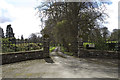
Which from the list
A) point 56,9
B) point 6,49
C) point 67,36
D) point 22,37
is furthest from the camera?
point 56,9

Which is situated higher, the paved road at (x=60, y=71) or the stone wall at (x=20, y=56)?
the stone wall at (x=20, y=56)

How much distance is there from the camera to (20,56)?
8.66 m

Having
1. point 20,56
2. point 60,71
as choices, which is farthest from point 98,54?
point 20,56

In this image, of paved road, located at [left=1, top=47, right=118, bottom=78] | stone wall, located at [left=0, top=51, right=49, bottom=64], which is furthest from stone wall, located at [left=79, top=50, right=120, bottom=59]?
stone wall, located at [left=0, top=51, right=49, bottom=64]

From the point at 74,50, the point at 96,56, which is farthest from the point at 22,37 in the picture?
the point at 96,56

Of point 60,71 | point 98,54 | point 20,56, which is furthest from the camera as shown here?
point 98,54

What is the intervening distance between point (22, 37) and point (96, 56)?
754 cm

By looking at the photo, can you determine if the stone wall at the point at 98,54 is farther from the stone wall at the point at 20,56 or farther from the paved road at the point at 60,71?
the stone wall at the point at 20,56

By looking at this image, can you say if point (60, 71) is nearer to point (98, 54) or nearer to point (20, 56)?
point (20, 56)

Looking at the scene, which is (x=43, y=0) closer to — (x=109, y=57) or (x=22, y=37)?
(x=22, y=37)

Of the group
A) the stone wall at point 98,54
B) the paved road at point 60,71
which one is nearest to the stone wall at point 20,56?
the paved road at point 60,71

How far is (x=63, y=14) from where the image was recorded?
12.1m

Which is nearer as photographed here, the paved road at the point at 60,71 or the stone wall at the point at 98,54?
the paved road at the point at 60,71

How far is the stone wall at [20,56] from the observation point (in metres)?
7.83
